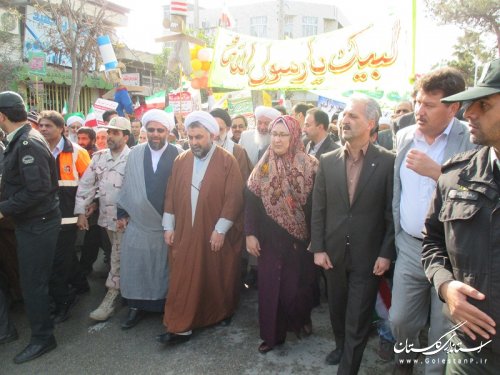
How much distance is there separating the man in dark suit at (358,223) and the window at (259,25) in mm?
42963

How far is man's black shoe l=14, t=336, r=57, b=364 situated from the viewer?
10.6 feet

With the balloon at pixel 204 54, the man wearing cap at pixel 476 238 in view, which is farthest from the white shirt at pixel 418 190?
the balloon at pixel 204 54

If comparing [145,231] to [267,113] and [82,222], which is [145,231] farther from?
[267,113]

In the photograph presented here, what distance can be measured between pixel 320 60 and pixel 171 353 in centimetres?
485

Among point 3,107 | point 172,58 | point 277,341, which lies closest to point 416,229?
point 277,341

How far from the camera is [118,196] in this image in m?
4.02

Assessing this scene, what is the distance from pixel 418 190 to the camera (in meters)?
2.48

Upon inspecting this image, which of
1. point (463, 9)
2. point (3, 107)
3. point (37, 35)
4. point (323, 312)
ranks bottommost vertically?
point (323, 312)

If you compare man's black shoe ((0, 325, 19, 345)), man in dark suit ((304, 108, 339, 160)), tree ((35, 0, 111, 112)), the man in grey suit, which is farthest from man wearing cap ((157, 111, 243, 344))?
tree ((35, 0, 111, 112))

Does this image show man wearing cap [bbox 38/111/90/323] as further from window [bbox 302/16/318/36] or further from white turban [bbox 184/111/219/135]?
window [bbox 302/16/318/36]

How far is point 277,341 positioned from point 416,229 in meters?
1.51

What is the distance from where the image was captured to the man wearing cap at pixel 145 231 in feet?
12.6

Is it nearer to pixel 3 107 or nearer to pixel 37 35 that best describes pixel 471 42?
pixel 37 35

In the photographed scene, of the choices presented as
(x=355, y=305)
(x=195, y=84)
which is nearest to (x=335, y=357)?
(x=355, y=305)
